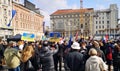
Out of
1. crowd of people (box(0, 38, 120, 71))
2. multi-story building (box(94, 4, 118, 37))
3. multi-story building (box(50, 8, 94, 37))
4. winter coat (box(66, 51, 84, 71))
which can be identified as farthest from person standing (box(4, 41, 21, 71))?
multi-story building (box(94, 4, 118, 37))

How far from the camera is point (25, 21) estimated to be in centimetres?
7462

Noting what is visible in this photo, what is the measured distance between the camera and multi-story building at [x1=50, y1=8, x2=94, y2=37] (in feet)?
525

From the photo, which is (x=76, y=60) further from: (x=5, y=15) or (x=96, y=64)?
(x=5, y=15)

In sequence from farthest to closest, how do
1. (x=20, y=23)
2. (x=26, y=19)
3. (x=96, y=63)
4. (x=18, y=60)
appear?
1. (x=26, y=19)
2. (x=20, y=23)
3. (x=18, y=60)
4. (x=96, y=63)

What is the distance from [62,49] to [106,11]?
151382 mm

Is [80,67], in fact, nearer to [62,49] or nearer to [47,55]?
[47,55]

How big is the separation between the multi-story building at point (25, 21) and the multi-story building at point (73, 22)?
66.1 meters

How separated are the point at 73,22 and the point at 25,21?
89.1 m

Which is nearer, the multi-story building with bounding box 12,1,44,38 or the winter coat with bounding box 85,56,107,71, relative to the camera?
the winter coat with bounding box 85,56,107,71

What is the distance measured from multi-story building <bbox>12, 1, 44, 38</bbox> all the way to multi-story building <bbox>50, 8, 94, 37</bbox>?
66.1m

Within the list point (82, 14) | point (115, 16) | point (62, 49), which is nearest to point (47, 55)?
point (62, 49)

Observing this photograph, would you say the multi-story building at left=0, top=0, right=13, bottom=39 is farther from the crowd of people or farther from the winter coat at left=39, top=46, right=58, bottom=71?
the winter coat at left=39, top=46, right=58, bottom=71

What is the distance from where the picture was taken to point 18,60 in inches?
422

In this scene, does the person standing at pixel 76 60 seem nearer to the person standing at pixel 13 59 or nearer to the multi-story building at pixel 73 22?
the person standing at pixel 13 59
